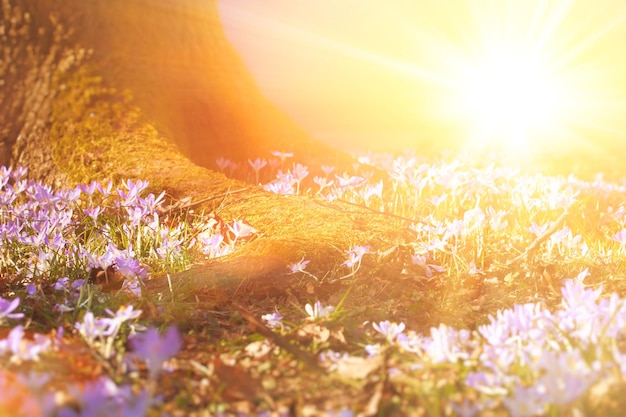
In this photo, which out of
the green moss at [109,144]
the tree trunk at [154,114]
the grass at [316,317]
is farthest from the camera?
the green moss at [109,144]

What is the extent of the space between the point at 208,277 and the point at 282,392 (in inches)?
41.7

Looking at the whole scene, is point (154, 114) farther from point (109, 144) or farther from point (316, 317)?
point (316, 317)

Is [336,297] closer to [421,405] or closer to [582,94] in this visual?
[421,405]

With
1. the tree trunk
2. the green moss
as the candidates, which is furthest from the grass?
the green moss

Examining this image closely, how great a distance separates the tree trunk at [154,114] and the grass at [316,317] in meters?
0.06

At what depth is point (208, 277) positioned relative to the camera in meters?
2.75

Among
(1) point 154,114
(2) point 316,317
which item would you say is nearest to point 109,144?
(1) point 154,114

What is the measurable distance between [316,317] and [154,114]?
3512mm

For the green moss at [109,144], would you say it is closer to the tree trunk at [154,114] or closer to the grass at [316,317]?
the tree trunk at [154,114]

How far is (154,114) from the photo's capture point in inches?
203

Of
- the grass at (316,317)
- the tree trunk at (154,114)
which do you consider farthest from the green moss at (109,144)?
Result: the grass at (316,317)

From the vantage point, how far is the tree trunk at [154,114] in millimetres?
3584

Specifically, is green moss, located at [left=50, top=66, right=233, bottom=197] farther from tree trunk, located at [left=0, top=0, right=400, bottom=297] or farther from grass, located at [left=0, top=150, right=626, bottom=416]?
grass, located at [left=0, top=150, right=626, bottom=416]

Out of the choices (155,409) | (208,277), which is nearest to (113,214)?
(208,277)
